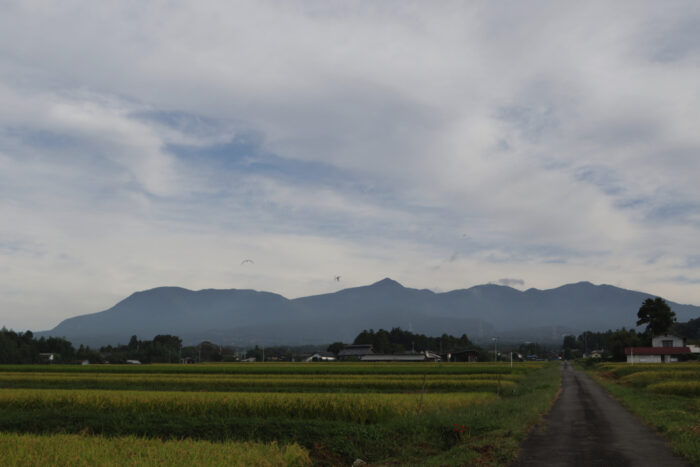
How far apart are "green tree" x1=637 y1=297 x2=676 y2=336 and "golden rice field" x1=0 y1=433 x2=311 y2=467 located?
445 ft

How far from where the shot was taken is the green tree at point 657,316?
129750mm

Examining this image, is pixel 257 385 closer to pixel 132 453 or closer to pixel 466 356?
pixel 132 453

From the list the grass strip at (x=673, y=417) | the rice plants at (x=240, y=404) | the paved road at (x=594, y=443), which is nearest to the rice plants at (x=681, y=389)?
the grass strip at (x=673, y=417)

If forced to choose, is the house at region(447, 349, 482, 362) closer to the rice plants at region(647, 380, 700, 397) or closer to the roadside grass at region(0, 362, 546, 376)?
the roadside grass at region(0, 362, 546, 376)

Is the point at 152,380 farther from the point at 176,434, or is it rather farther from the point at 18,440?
the point at 18,440

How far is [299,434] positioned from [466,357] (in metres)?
146

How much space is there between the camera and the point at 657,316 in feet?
427

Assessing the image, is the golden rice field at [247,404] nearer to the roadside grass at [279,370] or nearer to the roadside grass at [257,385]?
the roadside grass at [257,385]

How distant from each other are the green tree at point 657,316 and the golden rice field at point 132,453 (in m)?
136

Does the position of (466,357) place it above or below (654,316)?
below

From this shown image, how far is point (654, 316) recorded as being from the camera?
130625 millimetres

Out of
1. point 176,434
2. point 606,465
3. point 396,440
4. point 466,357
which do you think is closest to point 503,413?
point 396,440

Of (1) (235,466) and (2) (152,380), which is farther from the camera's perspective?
(2) (152,380)

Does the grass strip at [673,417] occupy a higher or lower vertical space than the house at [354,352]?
higher
